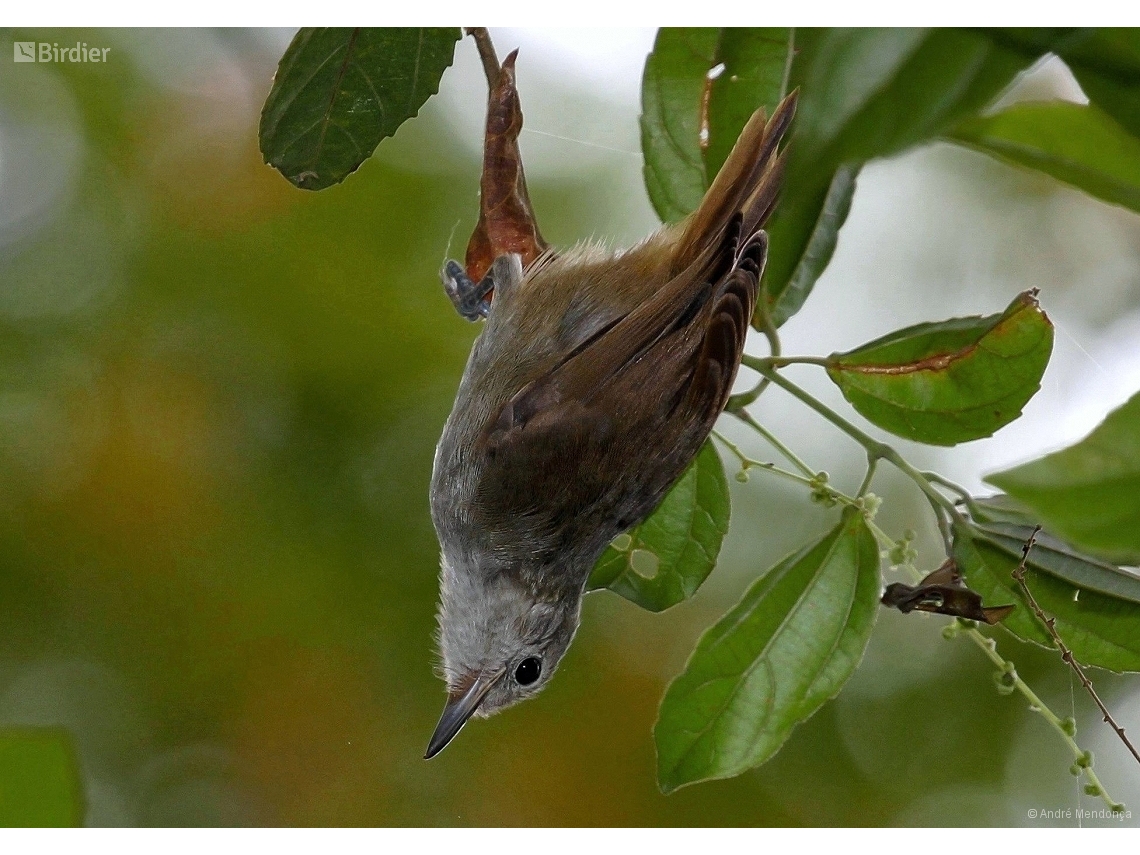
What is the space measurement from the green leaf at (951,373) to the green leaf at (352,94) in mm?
742

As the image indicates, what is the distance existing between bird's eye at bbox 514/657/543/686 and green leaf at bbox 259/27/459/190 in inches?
37.9

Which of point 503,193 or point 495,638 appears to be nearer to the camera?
point 503,193

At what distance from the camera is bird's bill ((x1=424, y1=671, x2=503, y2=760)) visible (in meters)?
1.83

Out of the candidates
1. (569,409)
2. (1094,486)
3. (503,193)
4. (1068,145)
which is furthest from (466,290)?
(1094,486)

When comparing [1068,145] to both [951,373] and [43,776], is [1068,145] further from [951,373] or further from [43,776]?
[43,776]

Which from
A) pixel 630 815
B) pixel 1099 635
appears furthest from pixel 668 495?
pixel 630 815

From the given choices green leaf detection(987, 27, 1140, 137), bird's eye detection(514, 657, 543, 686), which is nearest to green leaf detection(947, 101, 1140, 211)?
green leaf detection(987, 27, 1140, 137)

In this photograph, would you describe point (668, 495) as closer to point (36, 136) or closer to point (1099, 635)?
point (1099, 635)

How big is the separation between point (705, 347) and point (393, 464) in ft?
5.45

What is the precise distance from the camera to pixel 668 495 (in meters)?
1.72

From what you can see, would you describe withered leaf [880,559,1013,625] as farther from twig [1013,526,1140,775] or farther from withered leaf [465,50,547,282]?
withered leaf [465,50,547,282]

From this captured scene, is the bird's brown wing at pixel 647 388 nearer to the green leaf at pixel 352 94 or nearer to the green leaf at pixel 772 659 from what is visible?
the green leaf at pixel 772 659

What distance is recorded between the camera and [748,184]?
1.48 m

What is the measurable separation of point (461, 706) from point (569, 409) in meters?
0.62
